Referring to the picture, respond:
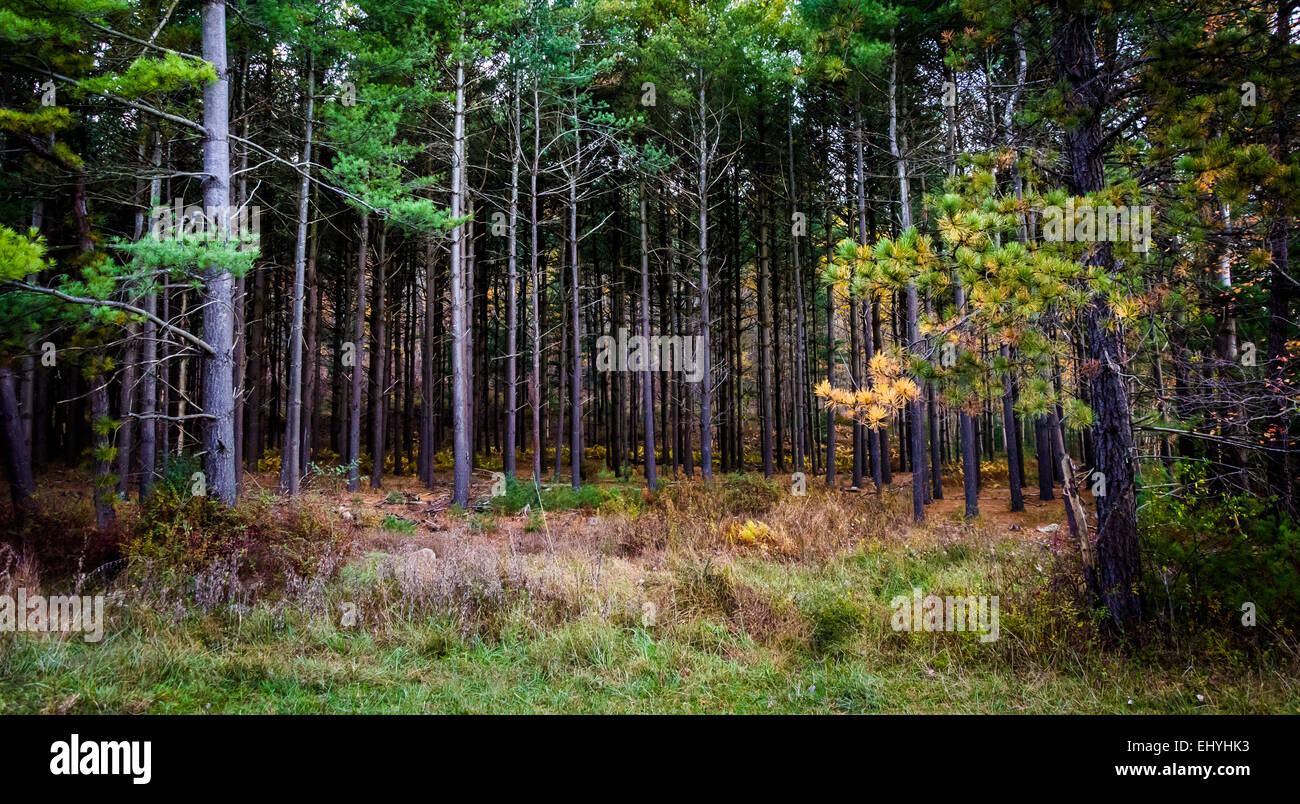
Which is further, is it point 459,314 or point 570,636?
point 459,314

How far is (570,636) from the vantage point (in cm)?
541

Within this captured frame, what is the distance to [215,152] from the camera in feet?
25.5

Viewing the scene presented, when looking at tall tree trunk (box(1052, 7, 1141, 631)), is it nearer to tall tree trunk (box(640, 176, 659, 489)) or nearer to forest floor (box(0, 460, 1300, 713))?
forest floor (box(0, 460, 1300, 713))

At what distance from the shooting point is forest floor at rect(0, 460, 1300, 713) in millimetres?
4359

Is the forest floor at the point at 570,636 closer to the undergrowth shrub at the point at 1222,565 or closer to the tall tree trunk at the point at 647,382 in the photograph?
the undergrowth shrub at the point at 1222,565

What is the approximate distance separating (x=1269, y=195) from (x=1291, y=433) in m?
3.94

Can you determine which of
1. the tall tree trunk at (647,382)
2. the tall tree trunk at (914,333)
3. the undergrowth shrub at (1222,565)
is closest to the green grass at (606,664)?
the undergrowth shrub at (1222,565)

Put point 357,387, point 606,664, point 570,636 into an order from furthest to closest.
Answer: point 357,387 < point 570,636 < point 606,664

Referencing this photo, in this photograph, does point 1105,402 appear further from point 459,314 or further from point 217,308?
point 459,314

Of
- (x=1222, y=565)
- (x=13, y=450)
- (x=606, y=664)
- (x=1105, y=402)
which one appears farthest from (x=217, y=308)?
(x=1222, y=565)

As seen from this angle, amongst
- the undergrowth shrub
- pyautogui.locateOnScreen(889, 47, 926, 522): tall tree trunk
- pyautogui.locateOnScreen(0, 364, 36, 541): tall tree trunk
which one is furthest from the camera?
pyautogui.locateOnScreen(889, 47, 926, 522): tall tree trunk

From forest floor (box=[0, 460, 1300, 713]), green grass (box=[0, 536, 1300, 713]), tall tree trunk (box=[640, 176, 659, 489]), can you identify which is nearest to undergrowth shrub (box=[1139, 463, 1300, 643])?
forest floor (box=[0, 460, 1300, 713])
